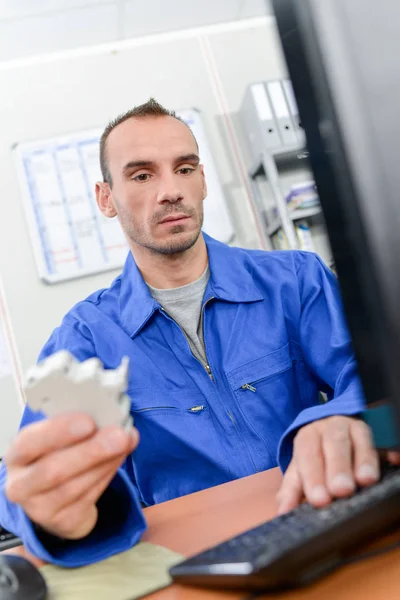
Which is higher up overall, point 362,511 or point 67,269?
point 67,269

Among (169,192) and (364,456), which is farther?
(169,192)

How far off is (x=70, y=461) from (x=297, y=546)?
21cm

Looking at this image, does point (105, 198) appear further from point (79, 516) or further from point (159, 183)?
point (79, 516)

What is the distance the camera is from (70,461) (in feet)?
1.53

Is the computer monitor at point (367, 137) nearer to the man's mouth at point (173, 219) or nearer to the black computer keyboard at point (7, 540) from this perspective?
the man's mouth at point (173, 219)

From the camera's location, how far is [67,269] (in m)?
2.56

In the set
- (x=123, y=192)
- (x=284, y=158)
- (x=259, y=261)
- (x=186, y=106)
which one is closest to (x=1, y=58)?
(x=186, y=106)

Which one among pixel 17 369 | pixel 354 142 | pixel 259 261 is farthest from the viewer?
pixel 17 369

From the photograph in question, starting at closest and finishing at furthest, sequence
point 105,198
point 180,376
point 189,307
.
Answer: point 180,376
point 189,307
point 105,198

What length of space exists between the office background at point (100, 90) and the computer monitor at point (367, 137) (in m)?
2.28

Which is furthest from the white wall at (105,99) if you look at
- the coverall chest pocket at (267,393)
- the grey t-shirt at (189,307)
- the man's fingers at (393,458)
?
the man's fingers at (393,458)

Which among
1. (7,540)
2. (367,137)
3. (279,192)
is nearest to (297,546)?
(367,137)

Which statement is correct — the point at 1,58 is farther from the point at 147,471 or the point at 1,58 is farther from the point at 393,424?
the point at 393,424

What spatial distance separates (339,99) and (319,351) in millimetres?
767
